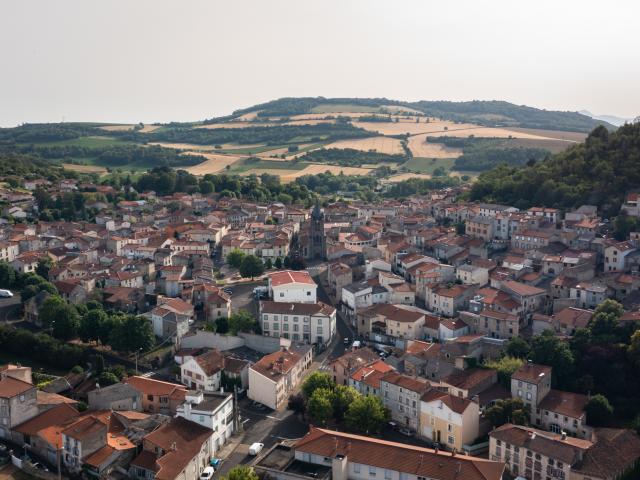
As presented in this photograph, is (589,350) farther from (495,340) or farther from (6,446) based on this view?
(6,446)

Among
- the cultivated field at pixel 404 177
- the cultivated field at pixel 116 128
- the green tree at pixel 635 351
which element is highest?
the cultivated field at pixel 116 128

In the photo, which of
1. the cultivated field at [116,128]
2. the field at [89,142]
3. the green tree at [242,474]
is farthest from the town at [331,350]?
the cultivated field at [116,128]

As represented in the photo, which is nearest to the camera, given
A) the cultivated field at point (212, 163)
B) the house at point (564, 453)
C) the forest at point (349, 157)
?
the house at point (564, 453)

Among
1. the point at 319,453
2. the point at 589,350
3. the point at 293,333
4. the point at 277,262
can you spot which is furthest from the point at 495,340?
the point at 277,262

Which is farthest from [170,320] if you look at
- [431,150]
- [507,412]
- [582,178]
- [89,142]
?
[89,142]

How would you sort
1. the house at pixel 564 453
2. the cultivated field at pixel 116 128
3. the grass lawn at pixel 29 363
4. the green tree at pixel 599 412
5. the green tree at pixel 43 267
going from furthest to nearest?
the cultivated field at pixel 116 128 → the green tree at pixel 43 267 → the grass lawn at pixel 29 363 → the green tree at pixel 599 412 → the house at pixel 564 453

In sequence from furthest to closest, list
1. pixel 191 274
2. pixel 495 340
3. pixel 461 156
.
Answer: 1. pixel 461 156
2. pixel 191 274
3. pixel 495 340

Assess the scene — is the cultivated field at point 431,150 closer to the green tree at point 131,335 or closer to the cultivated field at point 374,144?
the cultivated field at point 374,144
